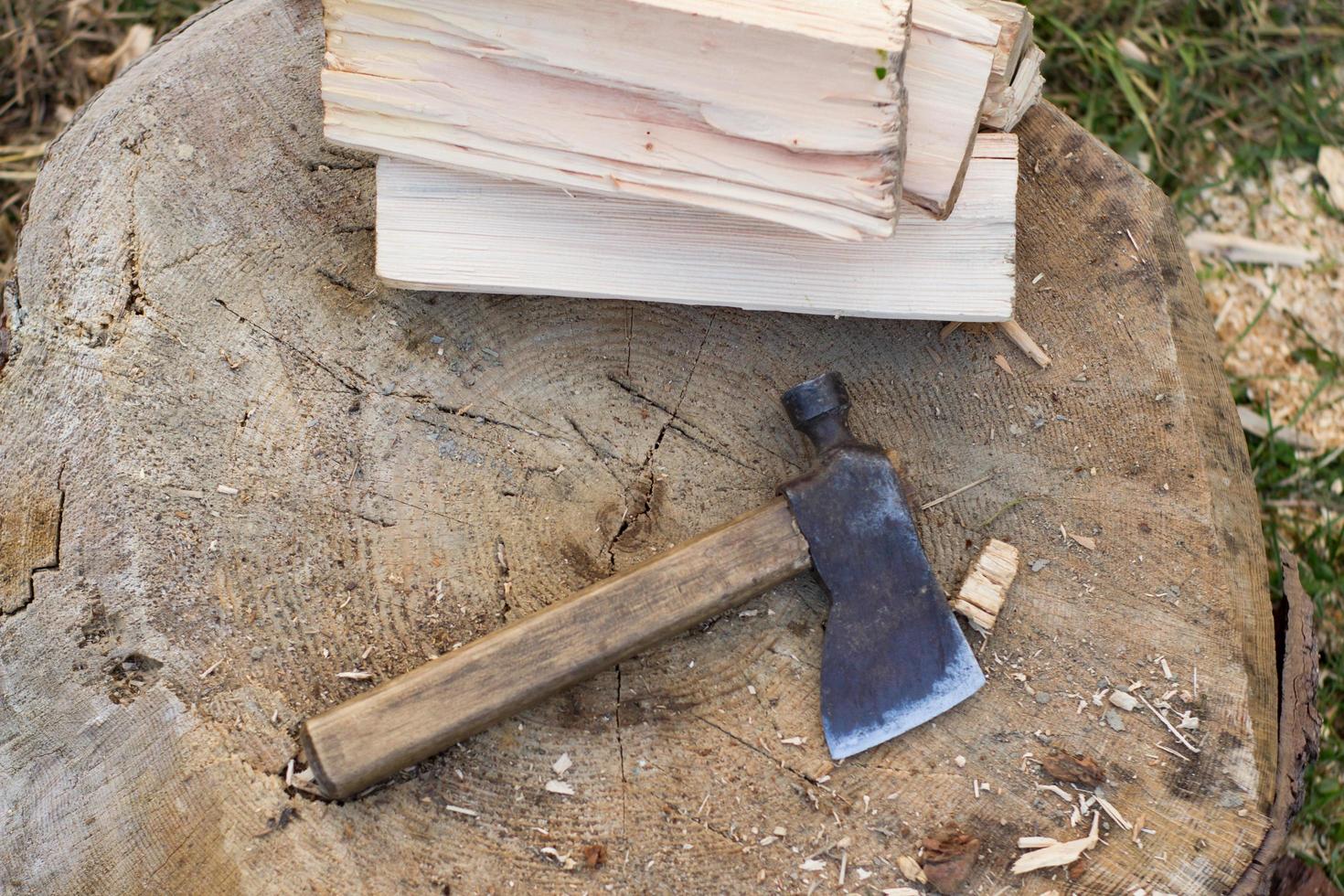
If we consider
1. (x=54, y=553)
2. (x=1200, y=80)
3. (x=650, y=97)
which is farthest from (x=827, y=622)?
(x=1200, y=80)

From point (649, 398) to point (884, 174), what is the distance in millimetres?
638

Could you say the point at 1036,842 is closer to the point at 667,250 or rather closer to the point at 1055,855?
the point at 1055,855

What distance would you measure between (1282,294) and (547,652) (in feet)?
8.29

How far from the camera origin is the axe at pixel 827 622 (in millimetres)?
1704

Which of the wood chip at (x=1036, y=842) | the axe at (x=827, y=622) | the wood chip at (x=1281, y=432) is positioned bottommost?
the wood chip at (x=1036, y=842)

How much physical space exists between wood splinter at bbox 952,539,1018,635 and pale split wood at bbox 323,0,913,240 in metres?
0.68

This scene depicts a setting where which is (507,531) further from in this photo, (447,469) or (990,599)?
(990,599)

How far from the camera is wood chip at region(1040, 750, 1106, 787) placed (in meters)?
1.80

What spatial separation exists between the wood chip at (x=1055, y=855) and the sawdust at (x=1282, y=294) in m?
1.65

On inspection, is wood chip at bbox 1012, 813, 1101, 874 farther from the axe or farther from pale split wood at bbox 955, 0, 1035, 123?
pale split wood at bbox 955, 0, 1035, 123

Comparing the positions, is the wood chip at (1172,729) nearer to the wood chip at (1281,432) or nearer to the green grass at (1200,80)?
the wood chip at (1281,432)

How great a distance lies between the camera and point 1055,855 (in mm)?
1755

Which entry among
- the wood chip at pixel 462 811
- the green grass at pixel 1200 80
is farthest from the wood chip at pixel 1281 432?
the wood chip at pixel 462 811

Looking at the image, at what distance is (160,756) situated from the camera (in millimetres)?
1707
